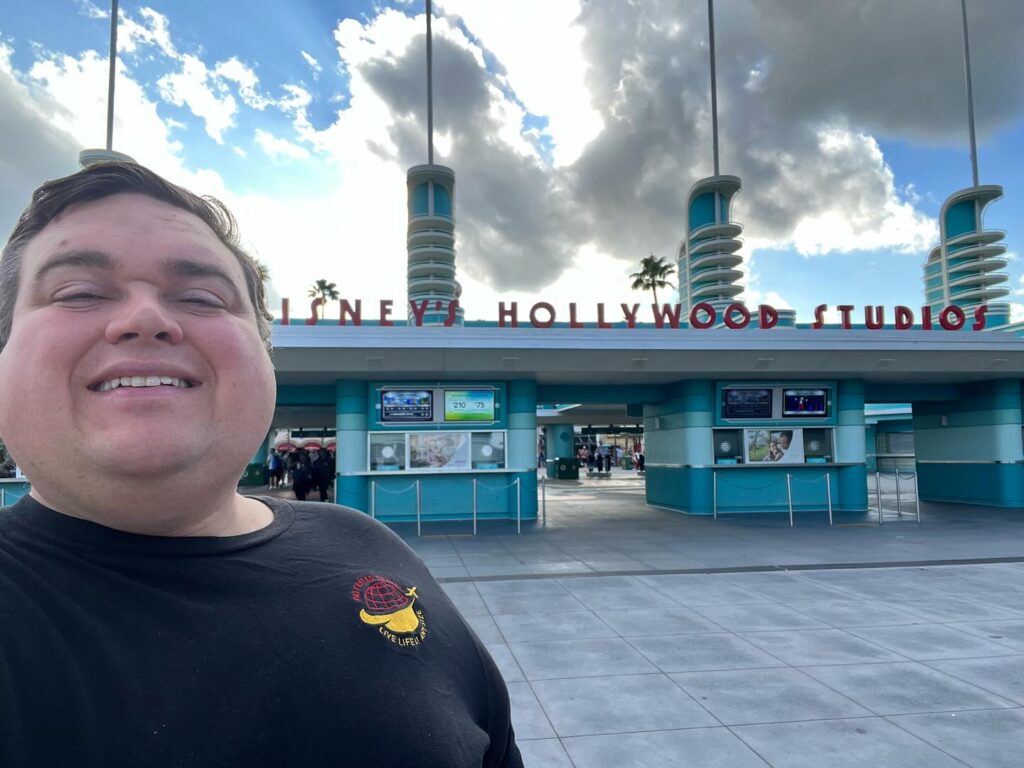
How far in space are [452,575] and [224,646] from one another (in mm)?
7895

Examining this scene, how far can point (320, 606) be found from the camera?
3.93 feet

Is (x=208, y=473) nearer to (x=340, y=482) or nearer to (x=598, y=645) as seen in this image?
(x=598, y=645)

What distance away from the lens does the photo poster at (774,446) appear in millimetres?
14727

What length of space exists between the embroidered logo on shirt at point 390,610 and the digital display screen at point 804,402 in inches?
588

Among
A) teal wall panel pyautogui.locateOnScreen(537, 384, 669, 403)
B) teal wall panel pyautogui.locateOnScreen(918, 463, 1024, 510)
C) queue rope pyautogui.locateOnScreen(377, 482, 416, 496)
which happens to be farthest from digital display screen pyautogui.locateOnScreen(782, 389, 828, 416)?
queue rope pyautogui.locateOnScreen(377, 482, 416, 496)

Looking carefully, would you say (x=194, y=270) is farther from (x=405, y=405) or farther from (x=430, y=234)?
(x=430, y=234)

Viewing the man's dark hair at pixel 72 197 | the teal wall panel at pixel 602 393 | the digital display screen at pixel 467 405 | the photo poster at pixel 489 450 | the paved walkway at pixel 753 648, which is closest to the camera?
the man's dark hair at pixel 72 197

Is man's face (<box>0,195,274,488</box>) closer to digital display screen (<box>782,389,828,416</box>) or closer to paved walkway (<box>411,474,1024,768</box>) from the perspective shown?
paved walkway (<box>411,474,1024,768</box>)

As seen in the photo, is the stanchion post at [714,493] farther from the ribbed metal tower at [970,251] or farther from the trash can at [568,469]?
the ribbed metal tower at [970,251]

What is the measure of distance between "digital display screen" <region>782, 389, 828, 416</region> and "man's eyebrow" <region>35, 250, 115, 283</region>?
15.4 m

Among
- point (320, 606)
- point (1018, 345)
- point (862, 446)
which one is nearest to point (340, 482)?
point (862, 446)

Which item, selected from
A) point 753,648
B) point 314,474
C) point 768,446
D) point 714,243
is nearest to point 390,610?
point 753,648

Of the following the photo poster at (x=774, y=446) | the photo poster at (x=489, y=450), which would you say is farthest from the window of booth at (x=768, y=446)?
the photo poster at (x=489, y=450)

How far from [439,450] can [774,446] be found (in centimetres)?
760
